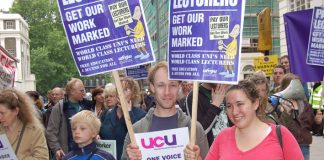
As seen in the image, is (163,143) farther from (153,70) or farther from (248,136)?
(248,136)

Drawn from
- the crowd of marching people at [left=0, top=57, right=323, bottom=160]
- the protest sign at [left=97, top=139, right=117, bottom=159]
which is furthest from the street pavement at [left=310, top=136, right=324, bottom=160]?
the protest sign at [left=97, top=139, right=117, bottom=159]

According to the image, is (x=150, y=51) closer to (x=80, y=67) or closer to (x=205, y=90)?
(x=80, y=67)

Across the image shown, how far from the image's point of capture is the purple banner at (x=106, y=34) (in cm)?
430

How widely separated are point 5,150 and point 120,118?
6.05 feet

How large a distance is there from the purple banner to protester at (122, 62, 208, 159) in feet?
0.62

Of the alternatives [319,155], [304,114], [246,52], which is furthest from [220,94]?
[246,52]

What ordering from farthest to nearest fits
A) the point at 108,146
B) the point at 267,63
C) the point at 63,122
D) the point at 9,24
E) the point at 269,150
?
the point at 9,24 < the point at 267,63 < the point at 63,122 < the point at 108,146 < the point at 269,150

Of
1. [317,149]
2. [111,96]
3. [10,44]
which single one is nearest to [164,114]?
[111,96]

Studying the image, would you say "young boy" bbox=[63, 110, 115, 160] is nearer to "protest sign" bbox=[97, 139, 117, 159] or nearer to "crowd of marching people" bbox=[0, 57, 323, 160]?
"crowd of marching people" bbox=[0, 57, 323, 160]

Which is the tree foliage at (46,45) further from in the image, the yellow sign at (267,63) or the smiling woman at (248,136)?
the smiling woman at (248,136)

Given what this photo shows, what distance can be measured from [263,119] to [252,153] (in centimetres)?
45

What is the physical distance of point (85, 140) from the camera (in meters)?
4.99

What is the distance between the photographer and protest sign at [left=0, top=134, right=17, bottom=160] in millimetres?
4844

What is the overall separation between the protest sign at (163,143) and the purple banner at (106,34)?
584mm
